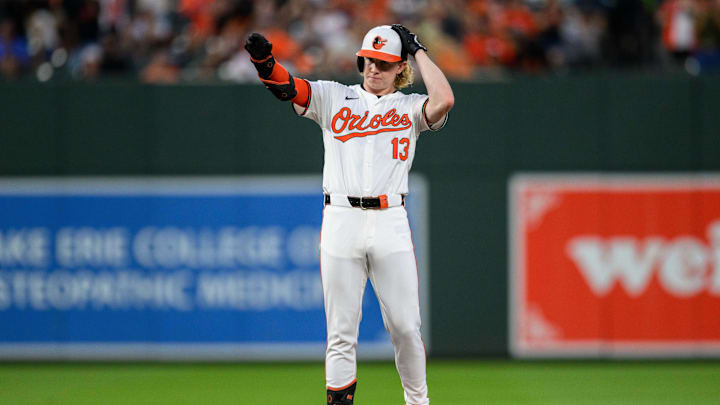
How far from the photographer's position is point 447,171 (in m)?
8.66

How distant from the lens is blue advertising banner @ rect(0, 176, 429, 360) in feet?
28.0

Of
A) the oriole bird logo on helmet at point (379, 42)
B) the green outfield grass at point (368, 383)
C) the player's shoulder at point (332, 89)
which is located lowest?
the green outfield grass at point (368, 383)

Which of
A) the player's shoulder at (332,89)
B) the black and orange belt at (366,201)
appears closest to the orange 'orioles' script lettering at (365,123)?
the player's shoulder at (332,89)

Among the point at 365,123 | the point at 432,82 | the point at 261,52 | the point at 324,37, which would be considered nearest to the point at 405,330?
the point at 365,123

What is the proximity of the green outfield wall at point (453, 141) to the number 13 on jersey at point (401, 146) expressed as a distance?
333cm

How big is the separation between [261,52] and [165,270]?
161 inches

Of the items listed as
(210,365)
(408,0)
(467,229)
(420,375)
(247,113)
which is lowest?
(210,365)

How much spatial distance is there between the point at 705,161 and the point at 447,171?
2.39m

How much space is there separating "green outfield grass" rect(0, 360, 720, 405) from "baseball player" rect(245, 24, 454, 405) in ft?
5.16

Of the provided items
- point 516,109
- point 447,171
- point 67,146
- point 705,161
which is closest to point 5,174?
point 67,146

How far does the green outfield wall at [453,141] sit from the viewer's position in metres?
8.57

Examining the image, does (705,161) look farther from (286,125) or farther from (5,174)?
(5,174)

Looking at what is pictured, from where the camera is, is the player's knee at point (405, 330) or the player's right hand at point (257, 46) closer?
the player's right hand at point (257, 46)

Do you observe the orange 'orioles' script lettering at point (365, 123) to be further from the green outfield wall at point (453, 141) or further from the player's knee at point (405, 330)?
the green outfield wall at point (453, 141)
